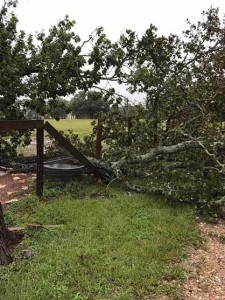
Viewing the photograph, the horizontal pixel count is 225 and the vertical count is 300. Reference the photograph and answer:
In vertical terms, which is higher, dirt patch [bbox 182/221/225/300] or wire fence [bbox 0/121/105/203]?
wire fence [bbox 0/121/105/203]

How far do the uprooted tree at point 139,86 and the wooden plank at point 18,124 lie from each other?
1860 millimetres

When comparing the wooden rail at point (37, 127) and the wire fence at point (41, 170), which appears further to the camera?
the wire fence at point (41, 170)

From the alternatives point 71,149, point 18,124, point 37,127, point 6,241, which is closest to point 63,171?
point 71,149

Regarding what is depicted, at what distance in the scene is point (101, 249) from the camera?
4.29 metres

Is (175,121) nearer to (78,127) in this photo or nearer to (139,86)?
(139,86)

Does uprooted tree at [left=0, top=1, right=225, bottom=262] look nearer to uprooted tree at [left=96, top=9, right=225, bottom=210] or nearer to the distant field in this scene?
uprooted tree at [left=96, top=9, right=225, bottom=210]

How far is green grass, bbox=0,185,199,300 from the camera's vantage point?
3.52m

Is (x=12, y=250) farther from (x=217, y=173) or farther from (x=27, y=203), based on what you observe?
(x=217, y=173)

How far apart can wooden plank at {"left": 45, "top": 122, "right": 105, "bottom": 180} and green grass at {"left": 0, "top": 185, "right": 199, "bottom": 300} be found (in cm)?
99

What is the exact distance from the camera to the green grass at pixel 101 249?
3.52m

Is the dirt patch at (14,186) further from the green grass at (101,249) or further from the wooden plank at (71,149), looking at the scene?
the wooden plank at (71,149)

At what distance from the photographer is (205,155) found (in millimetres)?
7117

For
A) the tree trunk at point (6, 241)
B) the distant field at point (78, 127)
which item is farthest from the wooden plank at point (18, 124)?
the distant field at point (78, 127)

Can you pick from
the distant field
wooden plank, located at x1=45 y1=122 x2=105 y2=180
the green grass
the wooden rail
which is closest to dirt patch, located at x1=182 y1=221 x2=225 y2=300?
the green grass
